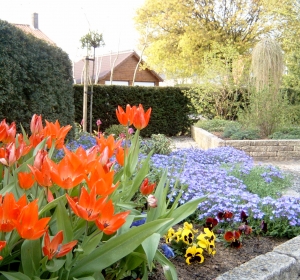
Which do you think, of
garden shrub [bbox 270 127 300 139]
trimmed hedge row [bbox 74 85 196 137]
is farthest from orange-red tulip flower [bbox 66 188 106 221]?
trimmed hedge row [bbox 74 85 196 137]

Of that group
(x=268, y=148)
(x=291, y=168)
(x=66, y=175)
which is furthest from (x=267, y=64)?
(x=66, y=175)

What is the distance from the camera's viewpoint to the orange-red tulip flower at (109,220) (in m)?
1.11

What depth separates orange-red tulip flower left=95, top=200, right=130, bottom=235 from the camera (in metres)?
1.11

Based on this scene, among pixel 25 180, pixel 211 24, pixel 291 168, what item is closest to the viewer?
pixel 25 180

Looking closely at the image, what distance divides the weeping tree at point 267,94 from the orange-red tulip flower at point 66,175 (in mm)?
9884

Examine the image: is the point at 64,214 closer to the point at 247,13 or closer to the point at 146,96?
the point at 146,96

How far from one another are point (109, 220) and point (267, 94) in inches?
400

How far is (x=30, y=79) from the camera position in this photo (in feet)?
20.6

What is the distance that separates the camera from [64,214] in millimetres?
1262

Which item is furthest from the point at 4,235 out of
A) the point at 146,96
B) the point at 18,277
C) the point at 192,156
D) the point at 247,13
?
the point at 247,13

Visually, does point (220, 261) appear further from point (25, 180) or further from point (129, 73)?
point (129, 73)

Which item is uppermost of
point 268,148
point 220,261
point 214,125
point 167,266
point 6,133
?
point 6,133

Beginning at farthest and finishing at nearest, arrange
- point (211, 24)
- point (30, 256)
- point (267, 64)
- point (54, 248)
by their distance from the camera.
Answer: point (211, 24)
point (267, 64)
point (30, 256)
point (54, 248)

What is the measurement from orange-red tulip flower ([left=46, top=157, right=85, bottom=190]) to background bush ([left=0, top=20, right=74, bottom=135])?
4.58 meters
